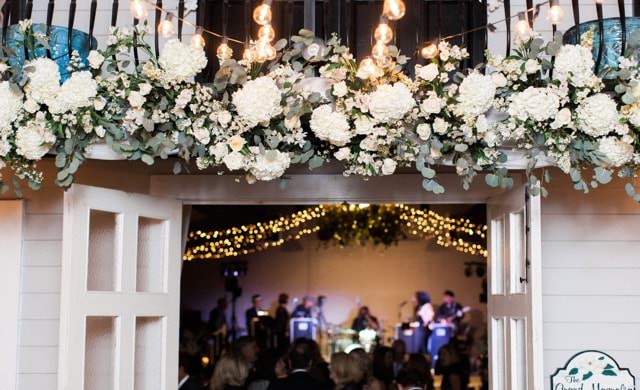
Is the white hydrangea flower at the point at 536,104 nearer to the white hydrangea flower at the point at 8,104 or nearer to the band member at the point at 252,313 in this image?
the white hydrangea flower at the point at 8,104

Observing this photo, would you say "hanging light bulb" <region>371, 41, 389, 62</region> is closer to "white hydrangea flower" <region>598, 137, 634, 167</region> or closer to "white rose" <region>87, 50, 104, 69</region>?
"white hydrangea flower" <region>598, 137, 634, 167</region>

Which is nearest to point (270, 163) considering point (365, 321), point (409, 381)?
point (409, 381)

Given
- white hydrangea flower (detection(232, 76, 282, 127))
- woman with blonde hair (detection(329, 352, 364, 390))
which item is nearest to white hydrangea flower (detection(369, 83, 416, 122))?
white hydrangea flower (detection(232, 76, 282, 127))

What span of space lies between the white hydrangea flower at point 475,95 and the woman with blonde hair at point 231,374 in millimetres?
3313

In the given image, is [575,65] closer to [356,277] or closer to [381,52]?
[381,52]

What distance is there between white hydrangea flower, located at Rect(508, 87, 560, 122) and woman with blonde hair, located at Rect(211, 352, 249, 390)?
134 inches

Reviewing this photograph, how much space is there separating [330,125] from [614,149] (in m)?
1.11

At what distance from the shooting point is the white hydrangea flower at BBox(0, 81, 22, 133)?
12.9 ft

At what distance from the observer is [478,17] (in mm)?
5695

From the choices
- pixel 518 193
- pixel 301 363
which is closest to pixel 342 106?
pixel 518 193

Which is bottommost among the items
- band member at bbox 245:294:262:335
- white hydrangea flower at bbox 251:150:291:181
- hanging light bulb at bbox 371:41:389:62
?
band member at bbox 245:294:262:335

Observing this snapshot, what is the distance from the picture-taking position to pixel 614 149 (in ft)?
12.8

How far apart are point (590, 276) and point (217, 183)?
79.7 inches

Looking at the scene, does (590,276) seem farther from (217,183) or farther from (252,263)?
(252,263)
